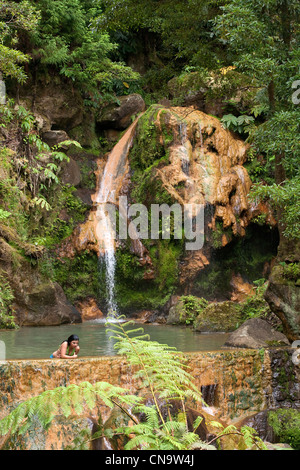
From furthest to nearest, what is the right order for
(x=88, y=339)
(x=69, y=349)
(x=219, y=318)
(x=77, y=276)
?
(x=77, y=276) < (x=219, y=318) < (x=88, y=339) < (x=69, y=349)

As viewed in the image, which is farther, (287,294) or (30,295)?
(30,295)

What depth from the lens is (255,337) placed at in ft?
27.2

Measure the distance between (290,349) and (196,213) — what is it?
7128mm

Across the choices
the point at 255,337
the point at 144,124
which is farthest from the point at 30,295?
the point at 144,124

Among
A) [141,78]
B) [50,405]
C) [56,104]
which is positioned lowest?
[50,405]

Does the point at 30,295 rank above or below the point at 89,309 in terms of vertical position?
above

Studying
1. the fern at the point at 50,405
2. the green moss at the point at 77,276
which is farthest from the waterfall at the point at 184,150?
the fern at the point at 50,405

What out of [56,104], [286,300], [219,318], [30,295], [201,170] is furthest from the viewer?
[56,104]

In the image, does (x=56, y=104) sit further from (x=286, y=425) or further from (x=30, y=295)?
(x=286, y=425)

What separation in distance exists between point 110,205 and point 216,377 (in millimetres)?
9508

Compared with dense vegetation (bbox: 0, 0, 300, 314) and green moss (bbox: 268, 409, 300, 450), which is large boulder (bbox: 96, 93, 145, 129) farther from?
green moss (bbox: 268, 409, 300, 450)

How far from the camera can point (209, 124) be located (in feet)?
50.8
